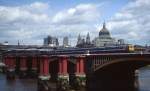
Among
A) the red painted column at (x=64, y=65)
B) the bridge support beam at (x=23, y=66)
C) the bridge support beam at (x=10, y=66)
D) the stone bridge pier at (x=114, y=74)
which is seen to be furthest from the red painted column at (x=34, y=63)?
the stone bridge pier at (x=114, y=74)

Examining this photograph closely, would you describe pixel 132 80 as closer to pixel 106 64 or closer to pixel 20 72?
pixel 106 64

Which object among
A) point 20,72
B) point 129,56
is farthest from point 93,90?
point 20,72

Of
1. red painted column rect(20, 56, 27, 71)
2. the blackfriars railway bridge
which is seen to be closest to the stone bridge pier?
the blackfriars railway bridge

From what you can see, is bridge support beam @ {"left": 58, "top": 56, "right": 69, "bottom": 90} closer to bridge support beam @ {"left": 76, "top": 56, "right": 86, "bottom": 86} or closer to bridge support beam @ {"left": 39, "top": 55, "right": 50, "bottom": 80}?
bridge support beam @ {"left": 76, "top": 56, "right": 86, "bottom": 86}

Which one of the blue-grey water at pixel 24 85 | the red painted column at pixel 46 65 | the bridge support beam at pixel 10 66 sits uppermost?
the red painted column at pixel 46 65

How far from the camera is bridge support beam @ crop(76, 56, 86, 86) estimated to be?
8425 centimetres

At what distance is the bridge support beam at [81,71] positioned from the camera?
276 feet

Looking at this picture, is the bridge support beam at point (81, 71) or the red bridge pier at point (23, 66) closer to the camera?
the bridge support beam at point (81, 71)

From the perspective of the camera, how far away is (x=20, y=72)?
125m

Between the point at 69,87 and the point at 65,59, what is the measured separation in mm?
11680

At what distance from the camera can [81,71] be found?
87.8m

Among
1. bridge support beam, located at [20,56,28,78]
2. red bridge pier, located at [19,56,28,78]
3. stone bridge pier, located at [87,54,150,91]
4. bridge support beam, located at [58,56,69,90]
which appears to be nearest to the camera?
bridge support beam, located at [58,56,69,90]

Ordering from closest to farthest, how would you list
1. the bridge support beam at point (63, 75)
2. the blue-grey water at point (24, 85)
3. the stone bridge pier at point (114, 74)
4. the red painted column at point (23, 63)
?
the bridge support beam at point (63, 75), the stone bridge pier at point (114, 74), the blue-grey water at point (24, 85), the red painted column at point (23, 63)

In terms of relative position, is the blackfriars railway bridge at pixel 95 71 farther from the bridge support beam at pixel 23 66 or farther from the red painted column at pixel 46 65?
the bridge support beam at pixel 23 66
